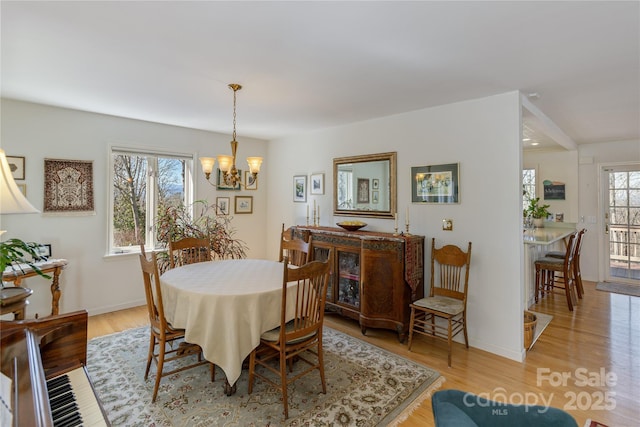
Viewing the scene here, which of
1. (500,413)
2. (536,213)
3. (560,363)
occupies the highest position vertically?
(536,213)

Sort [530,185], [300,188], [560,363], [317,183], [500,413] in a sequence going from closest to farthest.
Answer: [500,413]
[560,363]
[317,183]
[300,188]
[530,185]

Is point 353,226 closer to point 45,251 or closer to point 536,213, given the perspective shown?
point 45,251

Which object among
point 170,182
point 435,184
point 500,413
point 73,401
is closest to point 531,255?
point 435,184

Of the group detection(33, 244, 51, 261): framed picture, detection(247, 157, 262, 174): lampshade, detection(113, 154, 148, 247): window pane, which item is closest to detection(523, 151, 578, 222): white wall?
detection(247, 157, 262, 174): lampshade

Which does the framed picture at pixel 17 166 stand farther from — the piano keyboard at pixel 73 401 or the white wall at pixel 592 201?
the white wall at pixel 592 201

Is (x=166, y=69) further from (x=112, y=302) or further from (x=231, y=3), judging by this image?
(x=112, y=302)

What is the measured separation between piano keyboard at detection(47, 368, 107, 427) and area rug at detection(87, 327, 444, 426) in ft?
3.80

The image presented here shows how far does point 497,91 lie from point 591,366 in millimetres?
2595

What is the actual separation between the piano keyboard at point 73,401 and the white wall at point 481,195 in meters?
3.13

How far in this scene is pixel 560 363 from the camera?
111 inches

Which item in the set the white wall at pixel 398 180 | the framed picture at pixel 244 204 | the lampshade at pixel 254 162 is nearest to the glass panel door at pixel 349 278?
the white wall at pixel 398 180

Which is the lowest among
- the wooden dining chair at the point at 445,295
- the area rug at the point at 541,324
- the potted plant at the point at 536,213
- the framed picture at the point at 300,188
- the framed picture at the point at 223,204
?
the area rug at the point at 541,324

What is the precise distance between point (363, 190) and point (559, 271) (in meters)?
2.96

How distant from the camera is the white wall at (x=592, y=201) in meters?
5.46
